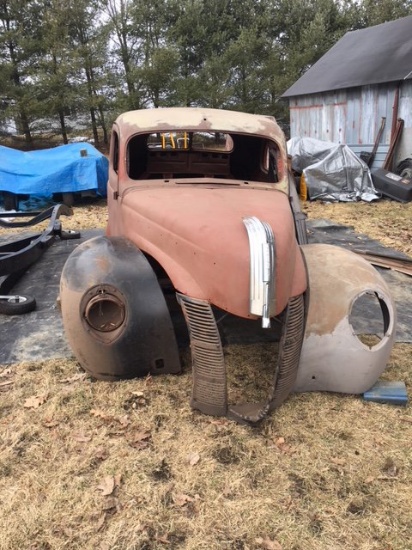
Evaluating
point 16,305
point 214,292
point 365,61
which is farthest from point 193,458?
point 365,61

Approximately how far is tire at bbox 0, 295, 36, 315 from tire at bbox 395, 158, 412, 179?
1075 cm

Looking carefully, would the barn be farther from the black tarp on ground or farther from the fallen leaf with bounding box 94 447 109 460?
the fallen leaf with bounding box 94 447 109 460

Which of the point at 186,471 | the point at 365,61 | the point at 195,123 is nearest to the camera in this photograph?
the point at 186,471

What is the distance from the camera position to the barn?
12.9 m

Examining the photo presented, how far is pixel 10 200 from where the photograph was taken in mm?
10375

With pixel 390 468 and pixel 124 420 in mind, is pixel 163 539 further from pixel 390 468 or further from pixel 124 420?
pixel 390 468

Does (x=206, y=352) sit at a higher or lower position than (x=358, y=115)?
lower

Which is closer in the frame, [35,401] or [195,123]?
[35,401]

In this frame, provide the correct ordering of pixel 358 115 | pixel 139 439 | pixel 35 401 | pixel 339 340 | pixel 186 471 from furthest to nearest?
pixel 358 115 → pixel 35 401 → pixel 339 340 → pixel 139 439 → pixel 186 471

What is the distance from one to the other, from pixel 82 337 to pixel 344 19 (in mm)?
29089

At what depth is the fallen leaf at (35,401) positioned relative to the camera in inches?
129

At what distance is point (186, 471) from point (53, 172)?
915cm

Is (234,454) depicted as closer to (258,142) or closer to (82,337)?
(82,337)

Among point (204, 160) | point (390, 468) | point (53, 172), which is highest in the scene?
point (204, 160)
